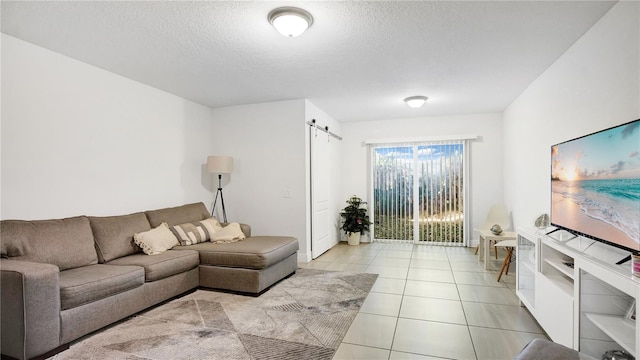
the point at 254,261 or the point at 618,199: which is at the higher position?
the point at 618,199

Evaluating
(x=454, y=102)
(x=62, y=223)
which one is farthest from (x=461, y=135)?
(x=62, y=223)

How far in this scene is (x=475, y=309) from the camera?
9.97ft

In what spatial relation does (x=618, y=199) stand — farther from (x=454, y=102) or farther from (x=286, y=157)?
(x=286, y=157)

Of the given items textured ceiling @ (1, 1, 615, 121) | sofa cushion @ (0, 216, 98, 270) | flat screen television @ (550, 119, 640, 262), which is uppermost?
textured ceiling @ (1, 1, 615, 121)

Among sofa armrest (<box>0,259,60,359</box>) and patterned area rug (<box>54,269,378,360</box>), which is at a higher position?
sofa armrest (<box>0,259,60,359</box>)

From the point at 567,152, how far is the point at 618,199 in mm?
811

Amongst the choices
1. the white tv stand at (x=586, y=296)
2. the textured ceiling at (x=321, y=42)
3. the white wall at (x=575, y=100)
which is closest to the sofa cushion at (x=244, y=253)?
the textured ceiling at (x=321, y=42)

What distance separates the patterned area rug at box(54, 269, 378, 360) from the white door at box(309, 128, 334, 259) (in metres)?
1.60

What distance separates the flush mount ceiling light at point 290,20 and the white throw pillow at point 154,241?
8.29 feet

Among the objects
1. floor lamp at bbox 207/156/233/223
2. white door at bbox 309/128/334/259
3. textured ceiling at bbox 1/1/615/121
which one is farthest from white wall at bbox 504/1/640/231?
floor lamp at bbox 207/156/233/223

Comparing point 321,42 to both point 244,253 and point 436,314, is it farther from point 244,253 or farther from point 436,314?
point 436,314

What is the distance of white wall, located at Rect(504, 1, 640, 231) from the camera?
2141 mm

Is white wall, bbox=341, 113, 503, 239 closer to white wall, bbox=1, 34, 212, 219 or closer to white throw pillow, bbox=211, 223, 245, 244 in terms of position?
white throw pillow, bbox=211, 223, 245, 244

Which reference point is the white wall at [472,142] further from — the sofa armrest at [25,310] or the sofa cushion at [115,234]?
the sofa armrest at [25,310]
